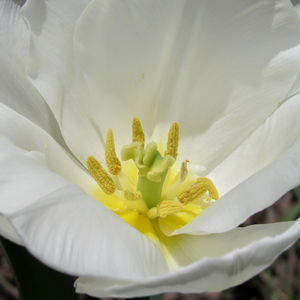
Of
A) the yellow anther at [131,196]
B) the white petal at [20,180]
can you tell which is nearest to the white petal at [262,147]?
the yellow anther at [131,196]

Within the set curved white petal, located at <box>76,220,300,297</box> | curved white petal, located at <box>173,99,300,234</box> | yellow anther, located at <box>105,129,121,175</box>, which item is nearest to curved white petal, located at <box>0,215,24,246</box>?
curved white petal, located at <box>76,220,300,297</box>

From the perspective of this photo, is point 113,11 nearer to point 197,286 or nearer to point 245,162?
point 245,162

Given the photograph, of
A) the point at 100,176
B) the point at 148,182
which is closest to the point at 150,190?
the point at 148,182

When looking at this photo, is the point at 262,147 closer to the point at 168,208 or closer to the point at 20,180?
the point at 168,208

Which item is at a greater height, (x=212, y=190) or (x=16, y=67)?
(x=16, y=67)

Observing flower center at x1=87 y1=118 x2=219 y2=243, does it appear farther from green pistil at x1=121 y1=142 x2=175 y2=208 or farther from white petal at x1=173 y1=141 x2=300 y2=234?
white petal at x1=173 y1=141 x2=300 y2=234

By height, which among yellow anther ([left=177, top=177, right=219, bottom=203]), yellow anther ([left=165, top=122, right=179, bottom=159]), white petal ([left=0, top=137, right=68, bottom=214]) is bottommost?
yellow anther ([left=177, top=177, right=219, bottom=203])
